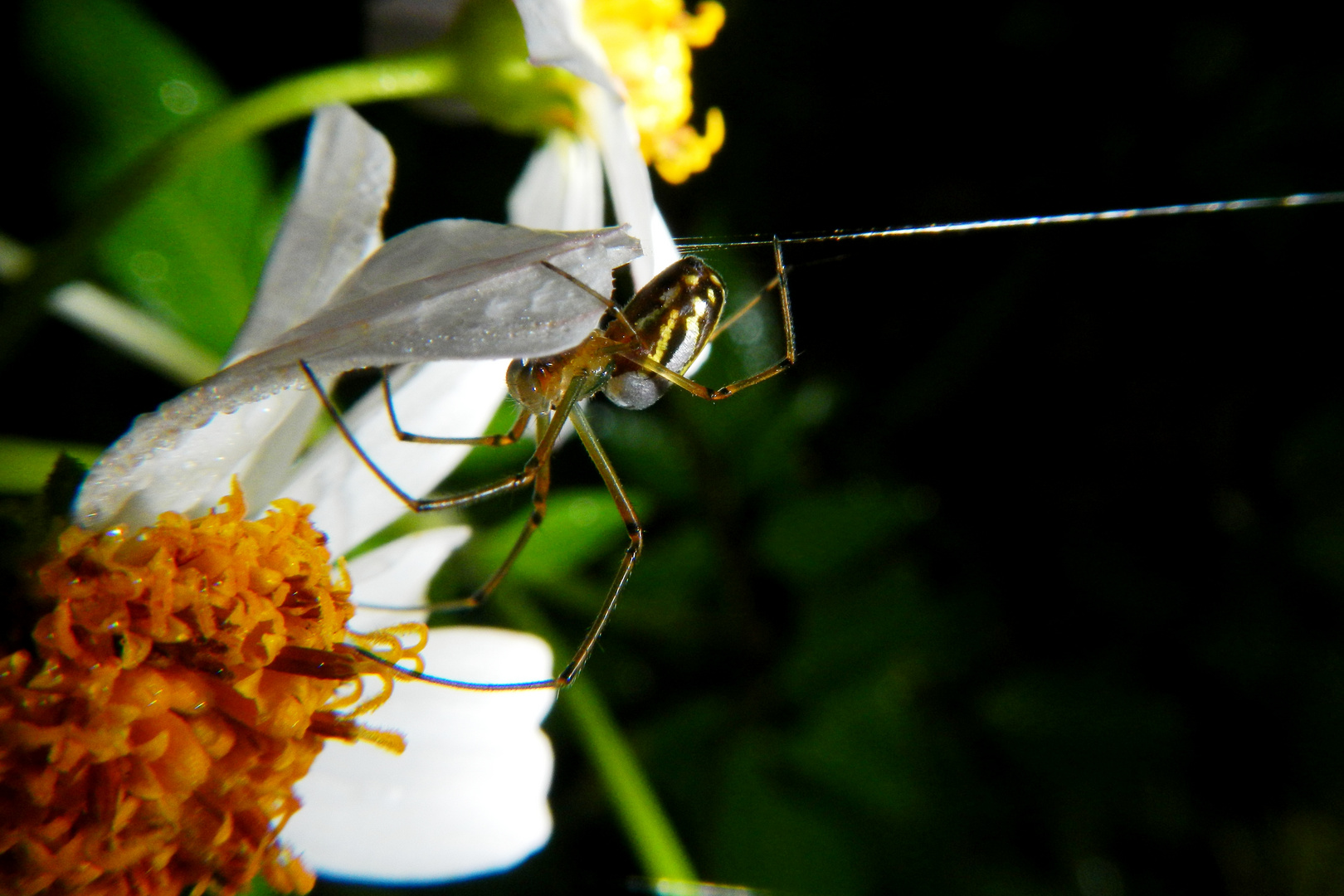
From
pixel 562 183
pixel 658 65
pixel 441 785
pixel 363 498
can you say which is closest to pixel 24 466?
pixel 363 498

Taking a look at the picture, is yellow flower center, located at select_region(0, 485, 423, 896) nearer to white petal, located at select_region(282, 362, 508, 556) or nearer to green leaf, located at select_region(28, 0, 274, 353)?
white petal, located at select_region(282, 362, 508, 556)

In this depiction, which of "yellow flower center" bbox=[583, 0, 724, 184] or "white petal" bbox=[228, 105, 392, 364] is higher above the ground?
"yellow flower center" bbox=[583, 0, 724, 184]

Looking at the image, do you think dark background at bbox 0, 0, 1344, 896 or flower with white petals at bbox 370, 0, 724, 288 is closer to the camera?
flower with white petals at bbox 370, 0, 724, 288

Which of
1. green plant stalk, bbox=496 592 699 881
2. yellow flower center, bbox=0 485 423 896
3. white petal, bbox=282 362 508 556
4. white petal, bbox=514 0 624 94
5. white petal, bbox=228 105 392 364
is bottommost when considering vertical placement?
green plant stalk, bbox=496 592 699 881

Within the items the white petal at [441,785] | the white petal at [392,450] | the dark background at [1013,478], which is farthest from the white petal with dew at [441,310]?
the dark background at [1013,478]

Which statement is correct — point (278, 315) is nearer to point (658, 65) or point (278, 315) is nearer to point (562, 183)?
point (562, 183)

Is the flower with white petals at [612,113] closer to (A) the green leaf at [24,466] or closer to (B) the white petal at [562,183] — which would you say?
(B) the white petal at [562,183]

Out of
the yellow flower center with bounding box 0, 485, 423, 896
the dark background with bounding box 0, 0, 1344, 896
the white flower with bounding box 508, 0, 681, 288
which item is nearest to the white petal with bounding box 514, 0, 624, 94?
the white flower with bounding box 508, 0, 681, 288
